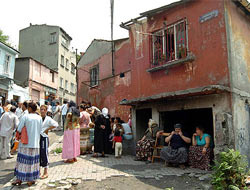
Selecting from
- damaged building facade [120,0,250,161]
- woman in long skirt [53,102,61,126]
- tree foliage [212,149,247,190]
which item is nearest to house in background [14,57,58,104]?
woman in long skirt [53,102,61,126]

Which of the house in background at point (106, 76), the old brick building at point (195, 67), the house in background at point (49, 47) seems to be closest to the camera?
the old brick building at point (195, 67)

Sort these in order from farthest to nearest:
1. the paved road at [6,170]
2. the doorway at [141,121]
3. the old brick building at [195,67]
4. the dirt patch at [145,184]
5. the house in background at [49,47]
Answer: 1. the house in background at [49,47]
2. the doorway at [141,121]
3. the old brick building at [195,67]
4. the paved road at [6,170]
5. the dirt patch at [145,184]

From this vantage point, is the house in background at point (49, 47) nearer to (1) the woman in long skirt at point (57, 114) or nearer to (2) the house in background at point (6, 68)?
(2) the house in background at point (6, 68)

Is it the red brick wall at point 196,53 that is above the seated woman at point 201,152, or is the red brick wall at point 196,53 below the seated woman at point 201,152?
above

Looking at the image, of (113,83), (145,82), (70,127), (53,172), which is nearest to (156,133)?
(145,82)

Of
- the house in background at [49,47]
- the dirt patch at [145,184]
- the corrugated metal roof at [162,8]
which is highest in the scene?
the house in background at [49,47]

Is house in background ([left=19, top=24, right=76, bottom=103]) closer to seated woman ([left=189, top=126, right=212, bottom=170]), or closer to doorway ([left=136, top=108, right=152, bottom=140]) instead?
doorway ([left=136, top=108, right=152, bottom=140])

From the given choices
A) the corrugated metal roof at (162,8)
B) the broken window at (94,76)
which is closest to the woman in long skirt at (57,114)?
the broken window at (94,76)

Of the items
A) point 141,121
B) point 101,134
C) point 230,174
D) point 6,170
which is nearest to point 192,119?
point 141,121

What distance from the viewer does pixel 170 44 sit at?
26.9 feet

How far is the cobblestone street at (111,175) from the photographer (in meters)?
4.89

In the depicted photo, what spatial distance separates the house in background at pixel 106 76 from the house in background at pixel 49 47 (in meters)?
8.90

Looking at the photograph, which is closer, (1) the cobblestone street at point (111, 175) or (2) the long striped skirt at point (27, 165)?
(2) the long striped skirt at point (27, 165)

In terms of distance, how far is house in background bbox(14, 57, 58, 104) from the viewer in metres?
20.7
